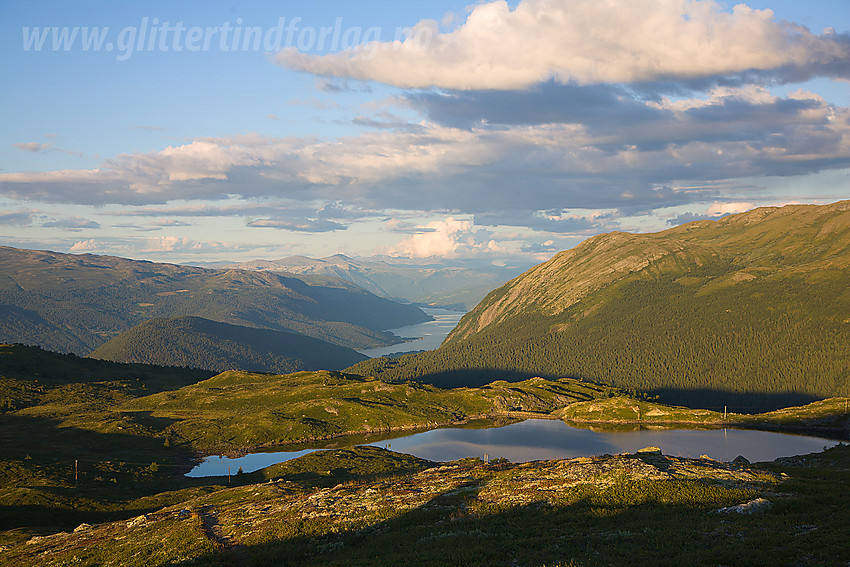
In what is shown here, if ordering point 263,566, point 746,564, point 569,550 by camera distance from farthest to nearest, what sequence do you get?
point 263,566
point 569,550
point 746,564

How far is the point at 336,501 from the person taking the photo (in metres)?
66.7

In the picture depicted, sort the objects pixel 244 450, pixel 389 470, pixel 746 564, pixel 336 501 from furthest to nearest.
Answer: pixel 244 450
pixel 389 470
pixel 336 501
pixel 746 564

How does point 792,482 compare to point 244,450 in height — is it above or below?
above

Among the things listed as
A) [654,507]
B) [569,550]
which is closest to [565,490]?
[654,507]

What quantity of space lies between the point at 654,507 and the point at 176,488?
12694cm

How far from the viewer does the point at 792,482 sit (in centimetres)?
5634

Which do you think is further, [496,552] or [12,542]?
[12,542]

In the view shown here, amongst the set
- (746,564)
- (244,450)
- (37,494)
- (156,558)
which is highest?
(746,564)

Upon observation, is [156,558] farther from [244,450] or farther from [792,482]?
[244,450]

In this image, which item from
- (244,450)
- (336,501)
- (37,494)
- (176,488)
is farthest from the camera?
(244,450)

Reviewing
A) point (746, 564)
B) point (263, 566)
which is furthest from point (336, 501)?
point (746, 564)

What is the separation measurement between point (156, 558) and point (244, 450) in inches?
6077

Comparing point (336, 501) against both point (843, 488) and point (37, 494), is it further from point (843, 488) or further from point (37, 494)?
point (37, 494)

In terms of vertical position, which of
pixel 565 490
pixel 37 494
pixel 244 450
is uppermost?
pixel 565 490
